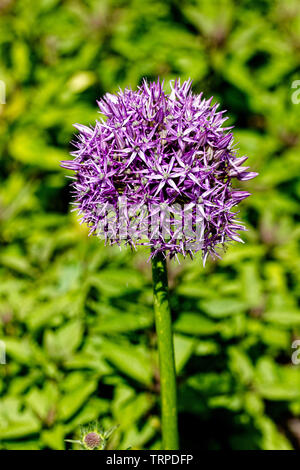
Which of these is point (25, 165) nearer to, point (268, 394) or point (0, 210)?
point (0, 210)

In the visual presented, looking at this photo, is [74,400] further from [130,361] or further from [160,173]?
[160,173]

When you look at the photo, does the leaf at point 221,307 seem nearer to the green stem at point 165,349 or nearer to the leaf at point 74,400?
the leaf at point 74,400

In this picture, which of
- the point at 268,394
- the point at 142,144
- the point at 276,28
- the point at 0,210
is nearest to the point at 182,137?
the point at 142,144

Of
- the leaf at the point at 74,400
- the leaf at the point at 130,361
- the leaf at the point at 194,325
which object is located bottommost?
the leaf at the point at 74,400

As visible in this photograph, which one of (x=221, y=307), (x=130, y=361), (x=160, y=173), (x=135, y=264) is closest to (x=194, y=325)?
(x=221, y=307)

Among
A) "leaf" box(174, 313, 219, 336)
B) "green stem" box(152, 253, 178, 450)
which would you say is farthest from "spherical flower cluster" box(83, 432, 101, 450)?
"leaf" box(174, 313, 219, 336)

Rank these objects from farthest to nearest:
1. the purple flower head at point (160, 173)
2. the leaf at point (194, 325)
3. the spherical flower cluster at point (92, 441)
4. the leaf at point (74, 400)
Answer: the leaf at point (194, 325)
the leaf at point (74, 400)
the spherical flower cluster at point (92, 441)
the purple flower head at point (160, 173)

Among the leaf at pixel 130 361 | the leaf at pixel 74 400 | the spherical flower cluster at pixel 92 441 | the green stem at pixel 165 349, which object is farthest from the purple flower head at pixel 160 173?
the leaf at pixel 74 400

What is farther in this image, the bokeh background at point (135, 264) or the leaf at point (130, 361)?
the bokeh background at point (135, 264)

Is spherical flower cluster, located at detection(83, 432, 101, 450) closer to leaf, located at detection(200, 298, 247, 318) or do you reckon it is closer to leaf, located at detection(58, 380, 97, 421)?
leaf, located at detection(58, 380, 97, 421)
